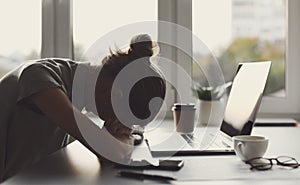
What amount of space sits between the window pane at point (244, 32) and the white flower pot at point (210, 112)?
0.26m

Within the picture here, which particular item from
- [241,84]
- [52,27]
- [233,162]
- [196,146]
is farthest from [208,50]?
[233,162]

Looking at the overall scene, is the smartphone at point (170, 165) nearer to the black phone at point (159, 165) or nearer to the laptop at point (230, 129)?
the black phone at point (159, 165)

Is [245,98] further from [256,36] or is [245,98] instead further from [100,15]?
[100,15]

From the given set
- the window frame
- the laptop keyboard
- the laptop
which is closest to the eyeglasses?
the laptop

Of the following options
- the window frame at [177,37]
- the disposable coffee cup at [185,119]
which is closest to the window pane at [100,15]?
the window frame at [177,37]

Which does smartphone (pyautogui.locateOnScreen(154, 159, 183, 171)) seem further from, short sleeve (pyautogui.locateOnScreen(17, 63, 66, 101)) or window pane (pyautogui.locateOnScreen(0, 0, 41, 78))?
window pane (pyautogui.locateOnScreen(0, 0, 41, 78))

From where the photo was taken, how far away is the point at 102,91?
1.33m

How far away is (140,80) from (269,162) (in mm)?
417

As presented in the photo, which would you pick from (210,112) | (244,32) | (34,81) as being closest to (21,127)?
(34,81)

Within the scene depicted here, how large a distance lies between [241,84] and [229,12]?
0.76 metres

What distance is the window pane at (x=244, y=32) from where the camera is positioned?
7.72ft

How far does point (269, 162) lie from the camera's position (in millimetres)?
1147

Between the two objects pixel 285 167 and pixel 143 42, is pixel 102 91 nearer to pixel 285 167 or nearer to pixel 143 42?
pixel 143 42

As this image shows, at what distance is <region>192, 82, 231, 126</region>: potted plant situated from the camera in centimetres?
208
